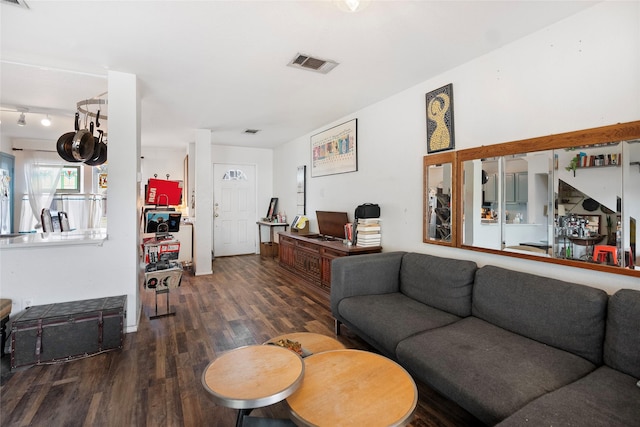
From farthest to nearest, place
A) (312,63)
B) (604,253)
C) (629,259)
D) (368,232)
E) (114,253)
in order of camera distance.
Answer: (368,232) → (114,253) → (312,63) → (604,253) → (629,259)

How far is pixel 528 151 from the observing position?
229 centimetres

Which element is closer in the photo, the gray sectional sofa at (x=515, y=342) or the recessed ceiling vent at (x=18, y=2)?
the gray sectional sofa at (x=515, y=342)

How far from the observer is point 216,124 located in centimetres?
502

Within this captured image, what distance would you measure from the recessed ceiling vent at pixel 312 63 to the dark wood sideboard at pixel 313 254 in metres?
1.98

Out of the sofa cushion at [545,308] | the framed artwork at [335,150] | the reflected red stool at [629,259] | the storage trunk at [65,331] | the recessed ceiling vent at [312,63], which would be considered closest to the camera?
the sofa cushion at [545,308]

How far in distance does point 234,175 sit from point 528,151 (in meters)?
5.91

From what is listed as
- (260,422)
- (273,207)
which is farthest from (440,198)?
(273,207)

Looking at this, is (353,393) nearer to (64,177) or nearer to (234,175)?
(234,175)

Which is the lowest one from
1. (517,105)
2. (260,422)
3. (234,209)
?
(260,422)

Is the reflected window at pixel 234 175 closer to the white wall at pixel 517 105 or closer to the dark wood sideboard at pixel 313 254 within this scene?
the dark wood sideboard at pixel 313 254

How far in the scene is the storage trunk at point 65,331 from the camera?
236 cm

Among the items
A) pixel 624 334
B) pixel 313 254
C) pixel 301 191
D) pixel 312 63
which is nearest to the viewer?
pixel 624 334

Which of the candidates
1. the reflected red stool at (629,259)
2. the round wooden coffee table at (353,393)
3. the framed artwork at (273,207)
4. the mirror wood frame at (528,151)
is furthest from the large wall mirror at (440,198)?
the framed artwork at (273,207)

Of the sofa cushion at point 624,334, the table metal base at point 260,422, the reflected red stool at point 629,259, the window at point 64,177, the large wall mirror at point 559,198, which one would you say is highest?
the window at point 64,177
